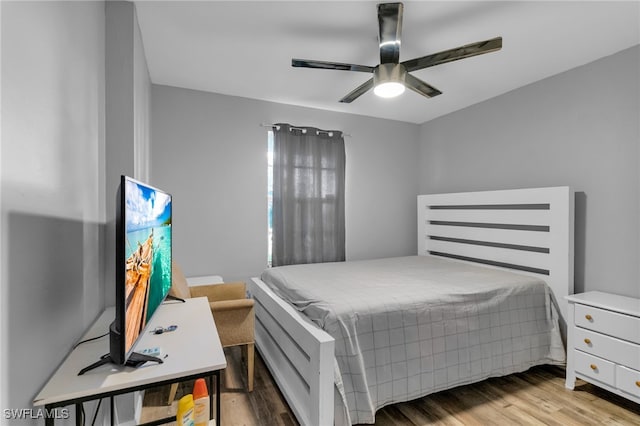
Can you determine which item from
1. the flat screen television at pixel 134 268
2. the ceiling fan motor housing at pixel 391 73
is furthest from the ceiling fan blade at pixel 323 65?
the flat screen television at pixel 134 268

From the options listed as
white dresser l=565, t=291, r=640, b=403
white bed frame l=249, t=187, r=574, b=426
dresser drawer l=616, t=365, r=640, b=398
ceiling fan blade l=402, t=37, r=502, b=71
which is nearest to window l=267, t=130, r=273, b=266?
white bed frame l=249, t=187, r=574, b=426

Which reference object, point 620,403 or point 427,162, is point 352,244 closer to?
point 427,162

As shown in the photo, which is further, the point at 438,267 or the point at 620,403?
the point at 438,267

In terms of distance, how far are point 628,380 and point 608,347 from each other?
20 centimetres

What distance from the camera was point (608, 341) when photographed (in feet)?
7.26

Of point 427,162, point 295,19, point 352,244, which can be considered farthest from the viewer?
point 427,162

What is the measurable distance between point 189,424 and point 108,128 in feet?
5.10

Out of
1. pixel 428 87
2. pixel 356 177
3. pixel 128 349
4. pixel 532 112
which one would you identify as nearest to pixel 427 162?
pixel 356 177

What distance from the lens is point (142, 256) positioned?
1.26 metres

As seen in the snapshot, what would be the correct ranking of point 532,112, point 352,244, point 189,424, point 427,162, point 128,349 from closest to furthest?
point 128,349 → point 189,424 → point 532,112 → point 352,244 → point 427,162

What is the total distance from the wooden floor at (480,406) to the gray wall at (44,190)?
1133 mm

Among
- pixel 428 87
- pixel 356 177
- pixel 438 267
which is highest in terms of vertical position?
pixel 428 87

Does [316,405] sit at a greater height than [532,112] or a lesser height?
lesser

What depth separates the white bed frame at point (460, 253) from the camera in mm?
1782
